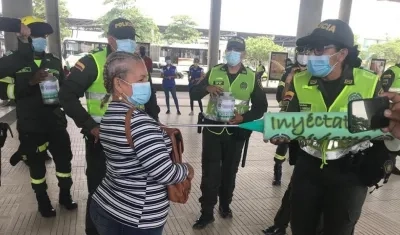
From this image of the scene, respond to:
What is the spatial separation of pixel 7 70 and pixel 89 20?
34.3 m

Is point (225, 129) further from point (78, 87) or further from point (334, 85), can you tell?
point (78, 87)

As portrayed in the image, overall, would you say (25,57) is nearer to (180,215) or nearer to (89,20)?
(180,215)

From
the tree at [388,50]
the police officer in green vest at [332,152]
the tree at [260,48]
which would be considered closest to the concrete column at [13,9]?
the police officer in green vest at [332,152]

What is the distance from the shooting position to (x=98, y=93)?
2.70 m

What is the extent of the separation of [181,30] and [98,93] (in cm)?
3148

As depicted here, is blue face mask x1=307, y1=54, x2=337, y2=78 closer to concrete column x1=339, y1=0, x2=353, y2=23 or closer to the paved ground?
the paved ground

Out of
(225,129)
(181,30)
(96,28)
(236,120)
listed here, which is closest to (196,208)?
(225,129)

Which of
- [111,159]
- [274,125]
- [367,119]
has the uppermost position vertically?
[367,119]

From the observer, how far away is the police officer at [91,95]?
8.45 feet

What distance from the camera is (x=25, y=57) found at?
107 inches

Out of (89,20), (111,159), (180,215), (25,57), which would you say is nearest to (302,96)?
(111,159)

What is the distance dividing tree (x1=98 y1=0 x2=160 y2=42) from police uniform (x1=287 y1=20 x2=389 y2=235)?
2526cm

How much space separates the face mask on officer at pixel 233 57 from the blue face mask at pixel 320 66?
129cm

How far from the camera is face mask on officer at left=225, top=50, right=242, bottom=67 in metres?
3.44
